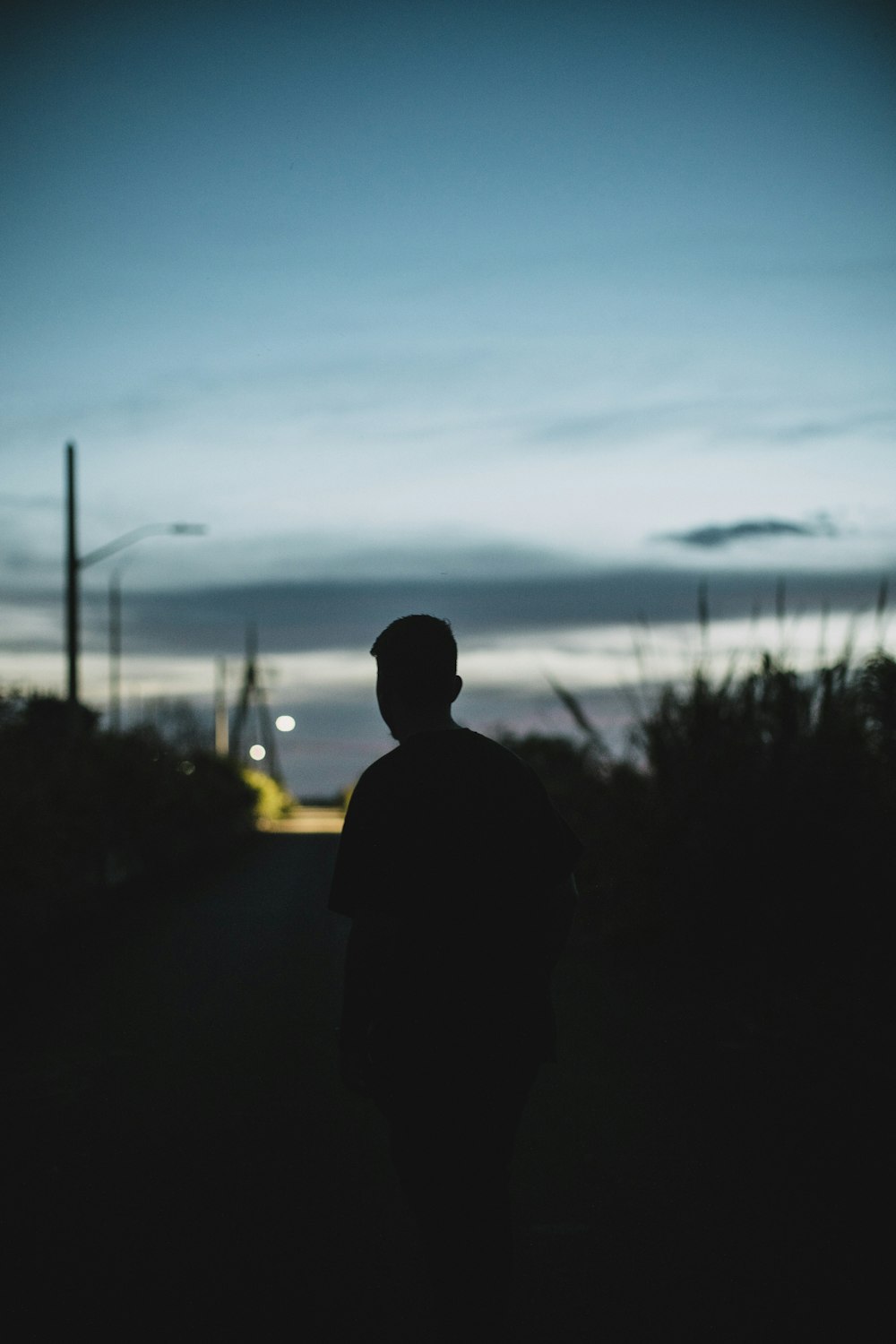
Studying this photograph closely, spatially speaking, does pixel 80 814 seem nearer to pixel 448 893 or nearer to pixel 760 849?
pixel 760 849

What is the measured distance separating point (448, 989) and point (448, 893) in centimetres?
24

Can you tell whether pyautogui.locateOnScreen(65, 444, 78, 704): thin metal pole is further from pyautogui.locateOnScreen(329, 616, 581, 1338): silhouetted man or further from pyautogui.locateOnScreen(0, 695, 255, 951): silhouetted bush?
pyautogui.locateOnScreen(329, 616, 581, 1338): silhouetted man

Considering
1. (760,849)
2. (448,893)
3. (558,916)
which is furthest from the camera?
(760,849)

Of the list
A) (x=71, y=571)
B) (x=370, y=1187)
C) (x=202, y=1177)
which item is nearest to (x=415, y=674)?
(x=370, y=1187)

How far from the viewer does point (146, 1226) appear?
5160mm

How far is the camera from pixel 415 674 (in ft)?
11.9

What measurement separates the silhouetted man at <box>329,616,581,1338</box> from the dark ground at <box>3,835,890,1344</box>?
0.95 meters

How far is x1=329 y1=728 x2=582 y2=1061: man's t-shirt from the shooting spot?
3410 mm

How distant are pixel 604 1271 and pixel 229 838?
34.6m

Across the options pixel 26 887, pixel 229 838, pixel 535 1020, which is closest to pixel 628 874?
pixel 26 887

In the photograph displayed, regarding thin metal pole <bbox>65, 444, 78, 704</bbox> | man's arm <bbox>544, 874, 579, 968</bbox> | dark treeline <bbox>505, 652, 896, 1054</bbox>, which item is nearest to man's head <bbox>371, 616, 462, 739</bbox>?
man's arm <bbox>544, 874, 579, 968</bbox>

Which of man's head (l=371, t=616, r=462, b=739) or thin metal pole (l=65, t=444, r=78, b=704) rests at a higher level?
thin metal pole (l=65, t=444, r=78, b=704)

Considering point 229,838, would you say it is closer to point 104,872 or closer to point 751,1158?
point 104,872

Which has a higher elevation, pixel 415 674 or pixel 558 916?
pixel 415 674
